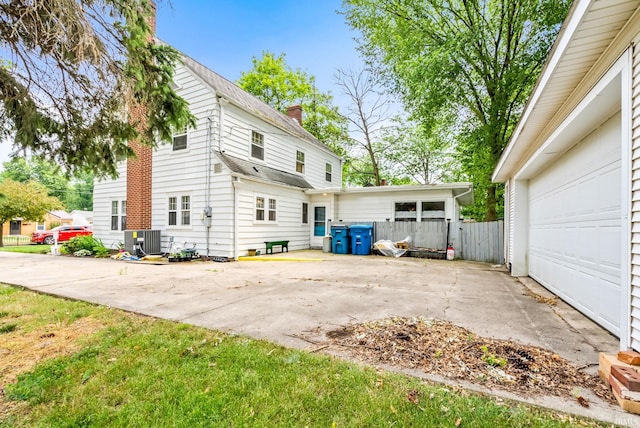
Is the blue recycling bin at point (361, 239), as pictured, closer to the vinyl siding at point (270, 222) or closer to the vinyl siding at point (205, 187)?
the vinyl siding at point (270, 222)

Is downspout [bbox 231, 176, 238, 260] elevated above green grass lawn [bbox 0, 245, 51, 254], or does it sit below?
above

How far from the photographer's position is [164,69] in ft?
12.7

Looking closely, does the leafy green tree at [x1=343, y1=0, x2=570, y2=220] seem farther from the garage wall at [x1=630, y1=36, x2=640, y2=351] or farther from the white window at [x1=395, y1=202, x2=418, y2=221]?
the garage wall at [x1=630, y1=36, x2=640, y2=351]

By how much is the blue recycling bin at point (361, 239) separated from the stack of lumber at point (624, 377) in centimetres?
958

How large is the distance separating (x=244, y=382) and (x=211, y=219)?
27.9 feet

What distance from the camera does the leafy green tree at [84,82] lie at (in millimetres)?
3166

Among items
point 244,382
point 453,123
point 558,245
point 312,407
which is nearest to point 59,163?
point 244,382

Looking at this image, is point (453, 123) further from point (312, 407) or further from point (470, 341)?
point (312, 407)

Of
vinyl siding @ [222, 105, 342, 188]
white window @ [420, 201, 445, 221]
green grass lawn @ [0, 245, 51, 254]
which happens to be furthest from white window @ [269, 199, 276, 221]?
green grass lawn @ [0, 245, 51, 254]

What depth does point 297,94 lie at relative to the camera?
2500cm

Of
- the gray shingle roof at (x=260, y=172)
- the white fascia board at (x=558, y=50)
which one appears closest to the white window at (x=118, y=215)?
the gray shingle roof at (x=260, y=172)

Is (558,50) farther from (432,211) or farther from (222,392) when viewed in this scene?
(432,211)

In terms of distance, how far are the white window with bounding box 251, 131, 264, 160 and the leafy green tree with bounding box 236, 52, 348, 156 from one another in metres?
12.9

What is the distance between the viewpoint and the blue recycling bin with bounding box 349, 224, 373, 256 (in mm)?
11914
